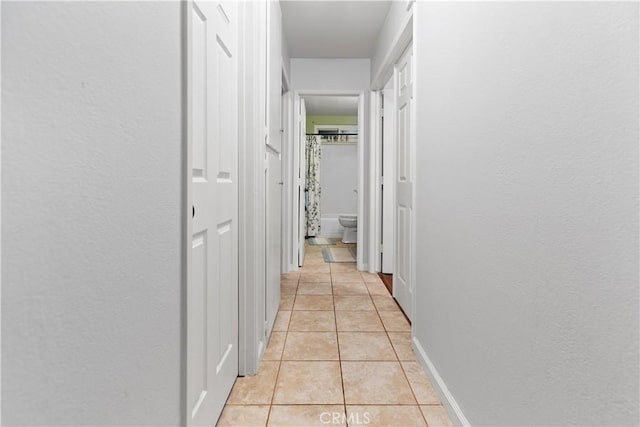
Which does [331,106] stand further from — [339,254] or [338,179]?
[339,254]

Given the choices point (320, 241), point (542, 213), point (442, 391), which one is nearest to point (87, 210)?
point (542, 213)

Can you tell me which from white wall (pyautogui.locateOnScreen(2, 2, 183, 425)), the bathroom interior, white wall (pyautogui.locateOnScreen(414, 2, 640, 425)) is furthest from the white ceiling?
the bathroom interior

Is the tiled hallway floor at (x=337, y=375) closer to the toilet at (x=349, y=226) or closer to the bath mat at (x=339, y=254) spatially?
the bath mat at (x=339, y=254)

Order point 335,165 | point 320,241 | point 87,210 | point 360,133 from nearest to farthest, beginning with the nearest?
point 87,210
point 360,133
point 320,241
point 335,165

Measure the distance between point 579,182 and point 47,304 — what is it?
3.13ft

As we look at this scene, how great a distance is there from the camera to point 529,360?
39.4 inches

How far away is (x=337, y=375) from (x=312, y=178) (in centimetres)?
514

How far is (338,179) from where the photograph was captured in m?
7.64

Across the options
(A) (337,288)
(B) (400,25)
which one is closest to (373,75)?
(B) (400,25)

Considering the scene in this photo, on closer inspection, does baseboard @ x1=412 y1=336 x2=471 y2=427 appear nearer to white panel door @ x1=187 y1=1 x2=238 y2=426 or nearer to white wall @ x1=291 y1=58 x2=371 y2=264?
white panel door @ x1=187 y1=1 x2=238 y2=426

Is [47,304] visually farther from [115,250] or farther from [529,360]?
[529,360]

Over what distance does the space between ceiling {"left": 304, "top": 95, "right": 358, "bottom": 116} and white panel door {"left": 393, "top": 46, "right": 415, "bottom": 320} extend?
3.05 m

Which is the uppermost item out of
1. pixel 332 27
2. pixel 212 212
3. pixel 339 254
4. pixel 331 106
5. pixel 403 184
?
pixel 331 106

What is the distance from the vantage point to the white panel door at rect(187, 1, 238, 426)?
3.79ft
